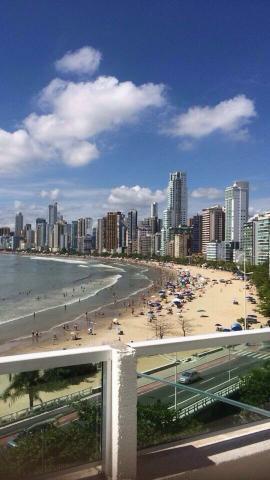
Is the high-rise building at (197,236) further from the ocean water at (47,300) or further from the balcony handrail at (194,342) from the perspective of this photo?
the balcony handrail at (194,342)

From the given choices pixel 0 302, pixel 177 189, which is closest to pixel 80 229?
pixel 177 189

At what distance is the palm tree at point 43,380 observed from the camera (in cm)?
174

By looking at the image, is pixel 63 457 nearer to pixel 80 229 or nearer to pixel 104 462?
pixel 104 462

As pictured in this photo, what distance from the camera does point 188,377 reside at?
2.18 metres

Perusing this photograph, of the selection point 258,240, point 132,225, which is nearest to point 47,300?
point 258,240

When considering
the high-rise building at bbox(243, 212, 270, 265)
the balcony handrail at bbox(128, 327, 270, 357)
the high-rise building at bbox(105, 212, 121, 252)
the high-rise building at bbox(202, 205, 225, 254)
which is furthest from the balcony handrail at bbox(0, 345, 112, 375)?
the high-rise building at bbox(105, 212, 121, 252)

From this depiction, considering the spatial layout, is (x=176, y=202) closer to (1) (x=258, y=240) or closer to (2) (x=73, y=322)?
(1) (x=258, y=240)

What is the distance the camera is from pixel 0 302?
39812 mm

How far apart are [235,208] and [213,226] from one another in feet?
30.3

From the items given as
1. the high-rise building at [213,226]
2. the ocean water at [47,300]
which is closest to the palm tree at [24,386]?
the ocean water at [47,300]

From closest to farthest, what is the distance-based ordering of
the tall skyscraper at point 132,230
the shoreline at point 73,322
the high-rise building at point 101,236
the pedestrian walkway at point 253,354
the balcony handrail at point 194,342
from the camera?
1. the balcony handrail at point 194,342
2. the pedestrian walkway at point 253,354
3. the shoreline at point 73,322
4. the tall skyscraper at point 132,230
5. the high-rise building at point 101,236

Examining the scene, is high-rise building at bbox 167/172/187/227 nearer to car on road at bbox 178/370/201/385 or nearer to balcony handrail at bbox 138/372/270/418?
balcony handrail at bbox 138/372/270/418

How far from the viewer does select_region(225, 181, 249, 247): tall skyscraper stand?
138 metres

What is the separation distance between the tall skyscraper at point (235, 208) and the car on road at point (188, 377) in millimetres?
136069
